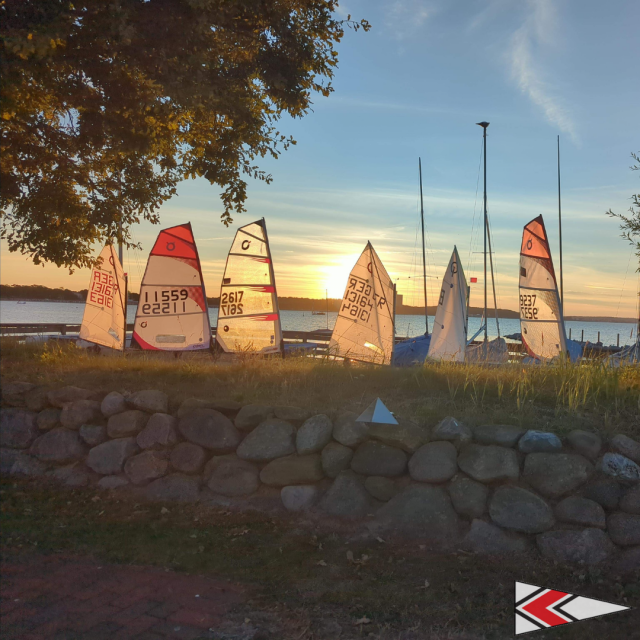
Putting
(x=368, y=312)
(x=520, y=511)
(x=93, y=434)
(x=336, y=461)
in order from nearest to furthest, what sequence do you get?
(x=520, y=511), (x=336, y=461), (x=93, y=434), (x=368, y=312)

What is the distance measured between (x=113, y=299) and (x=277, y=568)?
12.9 meters

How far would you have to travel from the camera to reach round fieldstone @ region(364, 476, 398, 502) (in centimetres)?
597

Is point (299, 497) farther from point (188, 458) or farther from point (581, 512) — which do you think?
point (581, 512)

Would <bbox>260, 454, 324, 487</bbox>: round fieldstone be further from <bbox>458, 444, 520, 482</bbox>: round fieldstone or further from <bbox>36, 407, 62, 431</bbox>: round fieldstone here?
<bbox>36, 407, 62, 431</bbox>: round fieldstone

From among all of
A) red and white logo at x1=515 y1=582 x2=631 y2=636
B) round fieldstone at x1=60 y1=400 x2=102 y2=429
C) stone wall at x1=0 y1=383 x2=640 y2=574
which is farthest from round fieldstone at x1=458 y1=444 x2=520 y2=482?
round fieldstone at x1=60 y1=400 x2=102 y2=429

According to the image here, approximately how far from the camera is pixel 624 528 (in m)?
5.15

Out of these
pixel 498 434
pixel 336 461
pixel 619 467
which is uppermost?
pixel 498 434

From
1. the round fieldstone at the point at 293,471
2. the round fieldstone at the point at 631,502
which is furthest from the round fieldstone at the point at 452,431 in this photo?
the round fieldstone at the point at 631,502

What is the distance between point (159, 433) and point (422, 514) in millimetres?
3301

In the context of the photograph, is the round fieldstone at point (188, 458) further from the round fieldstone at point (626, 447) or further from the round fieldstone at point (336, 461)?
the round fieldstone at point (626, 447)

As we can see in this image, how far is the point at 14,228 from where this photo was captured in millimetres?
11727

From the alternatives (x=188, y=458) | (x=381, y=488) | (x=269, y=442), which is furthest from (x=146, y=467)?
(x=381, y=488)

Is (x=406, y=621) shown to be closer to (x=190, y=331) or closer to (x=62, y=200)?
(x=62, y=200)

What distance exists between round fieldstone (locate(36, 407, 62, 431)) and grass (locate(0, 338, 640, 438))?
62 cm
